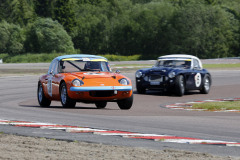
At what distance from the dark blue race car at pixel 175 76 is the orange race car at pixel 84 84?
5534mm

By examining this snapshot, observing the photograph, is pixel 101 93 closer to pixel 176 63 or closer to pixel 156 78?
pixel 156 78

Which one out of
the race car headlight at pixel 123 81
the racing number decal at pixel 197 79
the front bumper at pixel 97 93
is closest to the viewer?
the front bumper at pixel 97 93

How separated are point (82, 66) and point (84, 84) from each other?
1.32 m

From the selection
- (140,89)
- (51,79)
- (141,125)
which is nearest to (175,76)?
(140,89)

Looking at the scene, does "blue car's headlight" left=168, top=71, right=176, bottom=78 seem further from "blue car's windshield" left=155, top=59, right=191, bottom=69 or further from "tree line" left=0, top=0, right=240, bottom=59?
"tree line" left=0, top=0, right=240, bottom=59

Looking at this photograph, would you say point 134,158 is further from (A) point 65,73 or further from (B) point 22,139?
(A) point 65,73

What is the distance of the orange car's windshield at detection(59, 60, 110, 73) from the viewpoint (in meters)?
15.6

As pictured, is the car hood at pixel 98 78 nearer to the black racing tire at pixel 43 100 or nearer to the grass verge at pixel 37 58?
the black racing tire at pixel 43 100

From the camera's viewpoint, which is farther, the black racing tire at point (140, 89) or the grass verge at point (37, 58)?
the grass verge at point (37, 58)

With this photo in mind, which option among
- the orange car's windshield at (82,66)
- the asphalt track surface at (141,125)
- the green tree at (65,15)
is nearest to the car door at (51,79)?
the orange car's windshield at (82,66)

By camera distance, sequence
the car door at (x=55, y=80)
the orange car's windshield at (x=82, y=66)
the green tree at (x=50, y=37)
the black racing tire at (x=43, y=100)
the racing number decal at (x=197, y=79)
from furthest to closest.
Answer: the green tree at (x=50, y=37)
the racing number decal at (x=197, y=79)
the black racing tire at (x=43, y=100)
the orange car's windshield at (x=82, y=66)
the car door at (x=55, y=80)

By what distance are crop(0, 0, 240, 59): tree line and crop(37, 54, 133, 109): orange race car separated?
83227mm

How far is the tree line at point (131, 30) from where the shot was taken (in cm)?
9856

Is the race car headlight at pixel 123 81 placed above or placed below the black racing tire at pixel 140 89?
above
